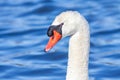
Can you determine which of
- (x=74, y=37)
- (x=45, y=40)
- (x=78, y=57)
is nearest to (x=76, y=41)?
(x=74, y=37)

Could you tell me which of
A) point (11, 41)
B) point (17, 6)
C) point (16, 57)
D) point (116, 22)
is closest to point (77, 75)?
point (16, 57)

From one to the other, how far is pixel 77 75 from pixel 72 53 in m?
0.21

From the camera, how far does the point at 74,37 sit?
20.0 ft

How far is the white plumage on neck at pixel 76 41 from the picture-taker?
235 inches

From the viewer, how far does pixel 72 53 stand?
20.3 feet

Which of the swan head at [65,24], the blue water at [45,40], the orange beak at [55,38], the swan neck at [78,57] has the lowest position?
the swan neck at [78,57]

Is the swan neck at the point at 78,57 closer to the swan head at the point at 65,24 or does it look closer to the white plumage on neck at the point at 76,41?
the white plumage on neck at the point at 76,41

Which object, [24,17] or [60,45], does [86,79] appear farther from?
[24,17]

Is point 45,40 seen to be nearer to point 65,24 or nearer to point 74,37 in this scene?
point 74,37

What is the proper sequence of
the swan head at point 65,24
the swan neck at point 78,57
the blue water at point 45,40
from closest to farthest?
the swan head at point 65,24
the swan neck at point 78,57
the blue water at point 45,40

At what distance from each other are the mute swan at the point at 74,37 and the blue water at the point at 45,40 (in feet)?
10.0

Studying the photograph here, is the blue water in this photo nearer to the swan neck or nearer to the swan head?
the swan neck

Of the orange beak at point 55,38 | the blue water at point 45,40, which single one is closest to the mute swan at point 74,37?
the orange beak at point 55,38

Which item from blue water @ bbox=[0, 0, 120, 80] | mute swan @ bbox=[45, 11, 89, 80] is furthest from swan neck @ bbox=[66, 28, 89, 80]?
blue water @ bbox=[0, 0, 120, 80]
